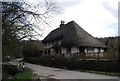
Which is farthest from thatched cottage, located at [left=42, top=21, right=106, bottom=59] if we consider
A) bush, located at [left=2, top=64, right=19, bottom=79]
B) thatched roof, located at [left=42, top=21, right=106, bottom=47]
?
bush, located at [left=2, top=64, right=19, bottom=79]

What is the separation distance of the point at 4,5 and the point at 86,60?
25100mm

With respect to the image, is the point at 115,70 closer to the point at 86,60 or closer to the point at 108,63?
the point at 108,63

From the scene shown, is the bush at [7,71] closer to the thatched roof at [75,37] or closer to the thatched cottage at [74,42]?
the thatched cottage at [74,42]

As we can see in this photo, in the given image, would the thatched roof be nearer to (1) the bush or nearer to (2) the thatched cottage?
(2) the thatched cottage

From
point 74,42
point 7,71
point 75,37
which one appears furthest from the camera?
point 75,37

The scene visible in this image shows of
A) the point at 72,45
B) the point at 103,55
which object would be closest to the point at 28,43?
the point at 103,55

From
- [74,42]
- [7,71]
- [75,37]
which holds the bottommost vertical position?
[7,71]

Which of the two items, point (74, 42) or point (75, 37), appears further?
point (75, 37)

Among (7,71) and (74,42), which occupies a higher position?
(74,42)

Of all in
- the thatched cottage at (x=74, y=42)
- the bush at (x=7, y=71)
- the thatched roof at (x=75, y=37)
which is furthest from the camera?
the thatched roof at (x=75, y=37)

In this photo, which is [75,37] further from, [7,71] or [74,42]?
[7,71]

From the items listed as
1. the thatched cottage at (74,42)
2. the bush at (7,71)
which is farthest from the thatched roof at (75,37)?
the bush at (7,71)

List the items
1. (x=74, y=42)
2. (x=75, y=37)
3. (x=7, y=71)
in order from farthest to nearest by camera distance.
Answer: (x=75, y=37) → (x=74, y=42) → (x=7, y=71)

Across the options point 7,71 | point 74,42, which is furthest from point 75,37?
point 7,71
